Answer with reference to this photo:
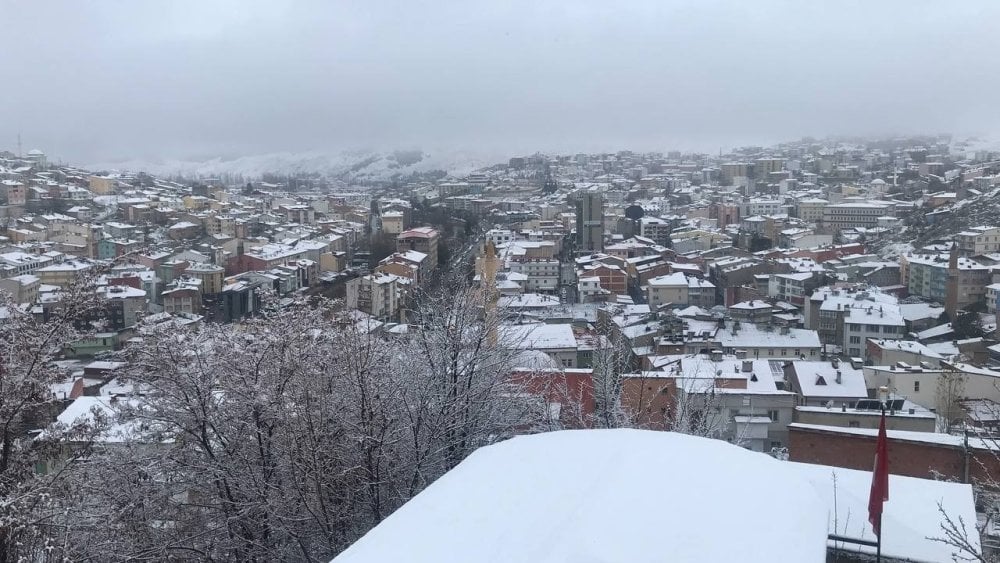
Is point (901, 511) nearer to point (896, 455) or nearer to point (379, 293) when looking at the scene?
point (896, 455)

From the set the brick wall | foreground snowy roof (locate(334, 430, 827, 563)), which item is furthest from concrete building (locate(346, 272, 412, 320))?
foreground snowy roof (locate(334, 430, 827, 563))

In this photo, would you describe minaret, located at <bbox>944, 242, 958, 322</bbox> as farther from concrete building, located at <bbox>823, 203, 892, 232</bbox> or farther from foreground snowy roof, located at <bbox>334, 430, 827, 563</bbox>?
foreground snowy roof, located at <bbox>334, 430, 827, 563</bbox>

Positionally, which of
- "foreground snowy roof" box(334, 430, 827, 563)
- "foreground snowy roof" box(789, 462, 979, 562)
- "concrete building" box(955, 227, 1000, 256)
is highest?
"foreground snowy roof" box(334, 430, 827, 563)

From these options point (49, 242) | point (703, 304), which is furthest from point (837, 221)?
point (49, 242)

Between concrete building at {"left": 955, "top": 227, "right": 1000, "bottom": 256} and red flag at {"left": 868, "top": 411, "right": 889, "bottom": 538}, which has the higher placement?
red flag at {"left": 868, "top": 411, "right": 889, "bottom": 538}

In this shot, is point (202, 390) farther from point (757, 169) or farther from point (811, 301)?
point (757, 169)

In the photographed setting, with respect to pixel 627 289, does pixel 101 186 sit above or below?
above

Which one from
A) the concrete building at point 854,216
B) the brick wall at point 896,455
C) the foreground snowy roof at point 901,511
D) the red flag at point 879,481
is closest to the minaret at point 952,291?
the brick wall at point 896,455

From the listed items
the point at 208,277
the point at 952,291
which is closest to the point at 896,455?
the point at 952,291
